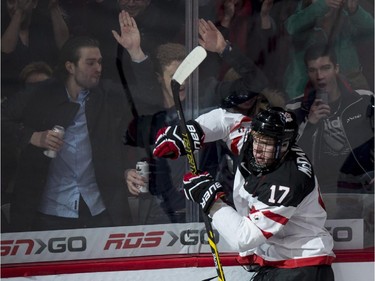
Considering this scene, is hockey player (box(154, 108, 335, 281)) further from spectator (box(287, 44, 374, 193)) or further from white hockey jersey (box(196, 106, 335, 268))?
spectator (box(287, 44, 374, 193))

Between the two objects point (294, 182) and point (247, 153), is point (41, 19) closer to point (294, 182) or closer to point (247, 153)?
point (247, 153)

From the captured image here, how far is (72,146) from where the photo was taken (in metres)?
3.78

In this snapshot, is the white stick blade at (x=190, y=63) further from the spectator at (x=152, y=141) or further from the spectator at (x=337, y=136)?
the spectator at (x=337, y=136)

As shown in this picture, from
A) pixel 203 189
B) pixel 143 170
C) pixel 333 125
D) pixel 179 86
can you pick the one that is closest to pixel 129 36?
pixel 179 86

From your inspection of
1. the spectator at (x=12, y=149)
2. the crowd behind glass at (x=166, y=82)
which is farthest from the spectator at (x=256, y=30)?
the spectator at (x=12, y=149)

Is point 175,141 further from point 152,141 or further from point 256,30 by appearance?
point 256,30

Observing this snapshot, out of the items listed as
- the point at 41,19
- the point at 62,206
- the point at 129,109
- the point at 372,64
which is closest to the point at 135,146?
the point at 129,109

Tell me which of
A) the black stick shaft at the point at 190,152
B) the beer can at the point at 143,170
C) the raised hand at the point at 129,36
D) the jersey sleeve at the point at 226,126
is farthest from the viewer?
the beer can at the point at 143,170

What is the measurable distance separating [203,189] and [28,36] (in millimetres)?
991

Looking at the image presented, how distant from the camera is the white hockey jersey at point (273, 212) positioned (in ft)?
10.6

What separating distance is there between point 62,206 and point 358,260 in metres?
1.32

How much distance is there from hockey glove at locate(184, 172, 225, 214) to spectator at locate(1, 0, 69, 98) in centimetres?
82

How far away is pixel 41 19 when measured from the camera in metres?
3.66

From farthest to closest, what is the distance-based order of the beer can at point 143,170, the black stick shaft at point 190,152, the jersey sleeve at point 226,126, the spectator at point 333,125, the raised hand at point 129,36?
the spectator at point 333,125 < the beer can at point 143,170 < the raised hand at point 129,36 < the jersey sleeve at point 226,126 < the black stick shaft at point 190,152
